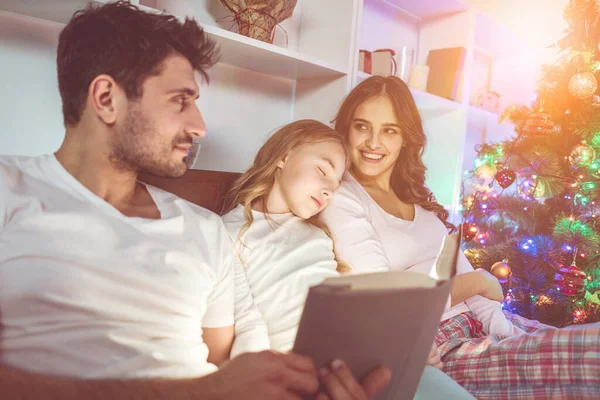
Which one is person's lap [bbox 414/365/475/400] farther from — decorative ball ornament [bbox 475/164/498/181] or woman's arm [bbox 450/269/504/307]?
decorative ball ornament [bbox 475/164/498/181]

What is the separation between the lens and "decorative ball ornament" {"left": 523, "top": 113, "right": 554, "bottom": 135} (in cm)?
169

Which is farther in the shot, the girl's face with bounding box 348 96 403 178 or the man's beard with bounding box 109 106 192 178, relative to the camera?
the girl's face with bounding box 348 96 403 178

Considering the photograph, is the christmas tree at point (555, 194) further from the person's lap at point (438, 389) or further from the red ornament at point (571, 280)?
the person's lap at point (438, 389)

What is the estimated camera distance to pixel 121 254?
24.8 inches

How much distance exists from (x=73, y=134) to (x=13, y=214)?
0.49 feet

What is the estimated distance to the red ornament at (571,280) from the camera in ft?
5.12

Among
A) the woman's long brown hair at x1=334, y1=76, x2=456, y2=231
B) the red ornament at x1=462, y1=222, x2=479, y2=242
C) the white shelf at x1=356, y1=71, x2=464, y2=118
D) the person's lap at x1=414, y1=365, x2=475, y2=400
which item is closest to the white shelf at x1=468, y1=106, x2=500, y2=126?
the white shelf at x1=356, y1=71, x2=464, y2=118

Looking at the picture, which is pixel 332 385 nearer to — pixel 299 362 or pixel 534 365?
pixel 299 362

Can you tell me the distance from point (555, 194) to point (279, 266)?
1325mm

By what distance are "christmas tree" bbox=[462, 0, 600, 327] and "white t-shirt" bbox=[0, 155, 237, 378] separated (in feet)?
3.95

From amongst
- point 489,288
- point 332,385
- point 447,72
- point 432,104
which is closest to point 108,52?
point 332,385

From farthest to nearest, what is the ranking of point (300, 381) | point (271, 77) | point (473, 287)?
point (271, 77) → point (473, 287) → point (300, 381)

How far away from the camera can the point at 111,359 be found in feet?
1.96

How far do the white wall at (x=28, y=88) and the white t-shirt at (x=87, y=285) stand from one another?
42cm
